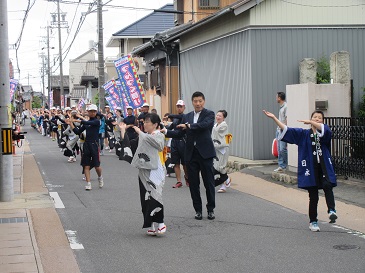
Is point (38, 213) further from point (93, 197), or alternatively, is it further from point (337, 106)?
point (337, 106)

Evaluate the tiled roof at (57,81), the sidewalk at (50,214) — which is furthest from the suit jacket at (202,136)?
the tiled roof at (57,81)

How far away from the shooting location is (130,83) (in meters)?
26.4

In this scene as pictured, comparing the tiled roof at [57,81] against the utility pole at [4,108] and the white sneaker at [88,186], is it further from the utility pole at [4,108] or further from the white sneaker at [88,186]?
the utility pole at [4,108]

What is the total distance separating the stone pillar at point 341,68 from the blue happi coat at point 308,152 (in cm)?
639

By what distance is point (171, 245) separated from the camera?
838cm

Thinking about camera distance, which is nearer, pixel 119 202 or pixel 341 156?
pixel 119 202

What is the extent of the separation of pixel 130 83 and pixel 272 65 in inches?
369

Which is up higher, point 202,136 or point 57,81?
point 57,81

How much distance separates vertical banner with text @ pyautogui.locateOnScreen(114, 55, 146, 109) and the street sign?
13981 mm

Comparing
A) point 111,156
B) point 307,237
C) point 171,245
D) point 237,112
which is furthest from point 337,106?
point 111,156

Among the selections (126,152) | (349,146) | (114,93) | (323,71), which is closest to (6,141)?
(126,152)

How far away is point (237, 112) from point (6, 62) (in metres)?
8.78

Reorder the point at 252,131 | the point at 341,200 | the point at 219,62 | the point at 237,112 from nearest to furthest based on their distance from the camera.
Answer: the point at 341,200 < the point at 252,131 < the point at 237,112 < the point at 219,62

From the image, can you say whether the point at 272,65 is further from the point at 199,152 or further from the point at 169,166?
the point at 199,152
